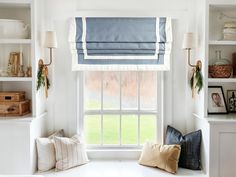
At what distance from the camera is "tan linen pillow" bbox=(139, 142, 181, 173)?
3061 millimetres

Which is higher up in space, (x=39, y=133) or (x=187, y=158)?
(x=39, y=133)

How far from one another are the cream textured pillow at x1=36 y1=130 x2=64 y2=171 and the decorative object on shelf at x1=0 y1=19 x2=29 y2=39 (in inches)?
42.1

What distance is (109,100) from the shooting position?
354 cm

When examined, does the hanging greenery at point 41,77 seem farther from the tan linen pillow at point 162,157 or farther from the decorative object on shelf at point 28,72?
the tan linen pillow at point 162,157

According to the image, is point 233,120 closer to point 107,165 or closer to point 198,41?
point 198,41

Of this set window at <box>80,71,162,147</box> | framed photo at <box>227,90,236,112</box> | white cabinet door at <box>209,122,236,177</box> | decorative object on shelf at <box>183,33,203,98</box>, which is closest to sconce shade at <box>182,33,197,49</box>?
decorative object on shelf at <box>183,33,203,98</box>

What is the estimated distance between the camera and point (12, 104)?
3.08 meters

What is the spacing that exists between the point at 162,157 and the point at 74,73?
4.32 ft

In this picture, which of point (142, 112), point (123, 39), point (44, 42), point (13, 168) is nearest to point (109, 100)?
point (142, 112)

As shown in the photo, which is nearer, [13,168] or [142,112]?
[13,168]

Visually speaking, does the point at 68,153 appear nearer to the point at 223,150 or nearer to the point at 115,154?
the point at 115,154

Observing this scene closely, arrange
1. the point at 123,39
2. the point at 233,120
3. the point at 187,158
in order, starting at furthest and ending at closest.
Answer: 1. the point at 123,39
2. the point at 187,158
3. the point at 233,120

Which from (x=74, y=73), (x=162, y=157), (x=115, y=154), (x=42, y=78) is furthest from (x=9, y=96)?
(x=162, y=157)

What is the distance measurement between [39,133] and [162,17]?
1.82 m
